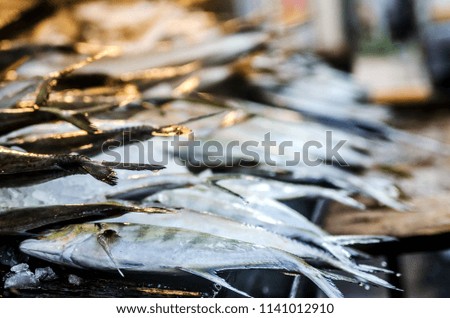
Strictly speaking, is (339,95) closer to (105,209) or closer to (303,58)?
(303,58)

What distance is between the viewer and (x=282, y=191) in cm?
164

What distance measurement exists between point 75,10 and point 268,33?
54.4 inches

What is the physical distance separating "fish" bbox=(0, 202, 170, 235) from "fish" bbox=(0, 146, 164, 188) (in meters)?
0.08

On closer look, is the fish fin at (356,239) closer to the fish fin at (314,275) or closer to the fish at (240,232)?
the fish at (240,232)

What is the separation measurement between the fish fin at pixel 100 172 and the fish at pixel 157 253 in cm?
14

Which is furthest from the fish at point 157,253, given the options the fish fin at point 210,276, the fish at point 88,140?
the fish at point 88,140

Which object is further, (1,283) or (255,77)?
(255,77)

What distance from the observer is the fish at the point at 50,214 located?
123cm

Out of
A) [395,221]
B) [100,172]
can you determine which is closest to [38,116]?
[100,172]

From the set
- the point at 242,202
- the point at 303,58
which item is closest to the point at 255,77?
the point at 303,58

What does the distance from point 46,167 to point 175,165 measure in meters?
0.42

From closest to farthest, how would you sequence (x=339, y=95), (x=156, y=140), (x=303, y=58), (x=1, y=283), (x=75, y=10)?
(x=1, y=283) < (x=156, y=140) < (x=339, y=95) < (x=75, y=10) < (x=303, y=58)

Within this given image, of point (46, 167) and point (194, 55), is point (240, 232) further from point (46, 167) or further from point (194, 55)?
point (194, 55)

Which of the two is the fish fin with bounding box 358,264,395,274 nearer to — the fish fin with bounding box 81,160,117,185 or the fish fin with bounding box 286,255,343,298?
the fish fin with bounding box 286,255,343,298
